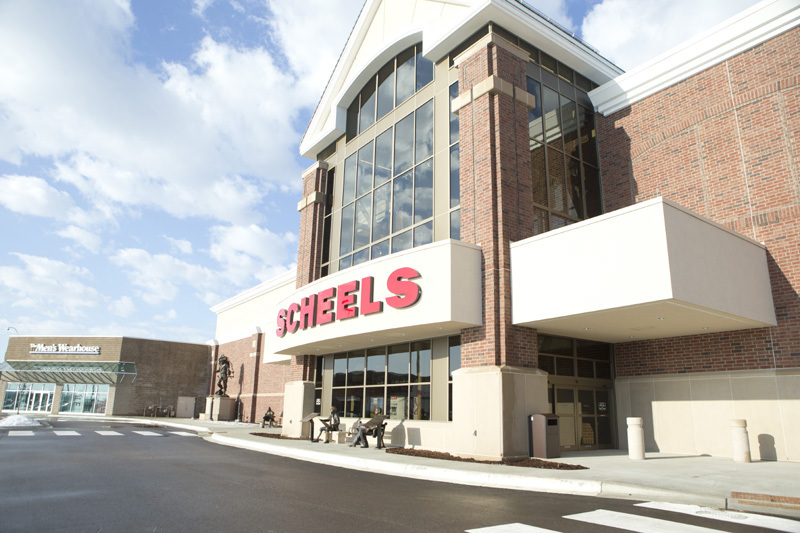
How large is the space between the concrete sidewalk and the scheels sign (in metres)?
4.31

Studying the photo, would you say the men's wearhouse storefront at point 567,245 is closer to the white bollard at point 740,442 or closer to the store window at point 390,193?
the store window at point 390,193

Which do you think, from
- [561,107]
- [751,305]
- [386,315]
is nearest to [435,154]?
[561,107]

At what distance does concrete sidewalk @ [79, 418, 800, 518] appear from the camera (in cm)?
812

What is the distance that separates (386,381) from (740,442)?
34.8 feet

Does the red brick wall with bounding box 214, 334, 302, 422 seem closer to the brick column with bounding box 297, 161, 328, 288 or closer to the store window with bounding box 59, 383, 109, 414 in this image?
the brick column with bounding box 297, 161, 328, 288

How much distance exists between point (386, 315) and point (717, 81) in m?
12.4

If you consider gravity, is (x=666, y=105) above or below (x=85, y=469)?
above

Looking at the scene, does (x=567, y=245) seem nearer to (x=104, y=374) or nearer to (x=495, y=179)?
(x=495, y=179)

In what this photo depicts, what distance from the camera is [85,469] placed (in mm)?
11344

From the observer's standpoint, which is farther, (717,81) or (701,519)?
(717,81)

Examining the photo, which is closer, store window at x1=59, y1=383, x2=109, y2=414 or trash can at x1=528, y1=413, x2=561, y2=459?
trash can at x1=528, y1=413, x2=561, y2=459

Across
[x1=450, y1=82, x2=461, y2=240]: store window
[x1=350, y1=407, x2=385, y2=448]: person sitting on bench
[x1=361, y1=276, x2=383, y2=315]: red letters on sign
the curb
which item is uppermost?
[x1=450, y1=82, x2=461, y2=240]: store window

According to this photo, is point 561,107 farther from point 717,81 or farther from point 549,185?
point 717,81

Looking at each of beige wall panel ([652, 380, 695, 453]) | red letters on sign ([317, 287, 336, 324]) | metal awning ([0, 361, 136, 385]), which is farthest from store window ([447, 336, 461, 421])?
metal awning ([0, 361, 136, 385])
